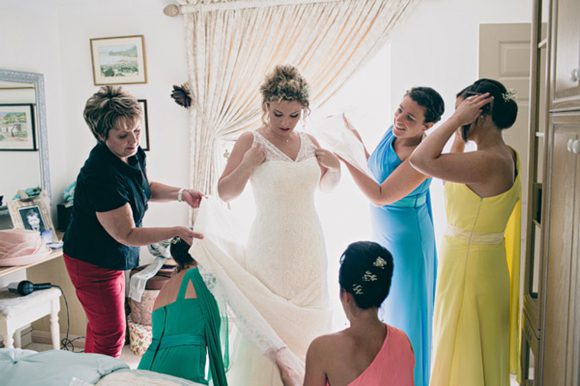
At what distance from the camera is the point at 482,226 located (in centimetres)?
175

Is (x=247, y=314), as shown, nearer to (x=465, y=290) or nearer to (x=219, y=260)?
(x=219, y=260)

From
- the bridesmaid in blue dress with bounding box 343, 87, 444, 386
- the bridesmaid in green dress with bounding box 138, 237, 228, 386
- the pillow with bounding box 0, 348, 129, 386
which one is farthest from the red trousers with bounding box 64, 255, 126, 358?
the bridesmaid in blue dress with bounding box 343, 87, 444, 386

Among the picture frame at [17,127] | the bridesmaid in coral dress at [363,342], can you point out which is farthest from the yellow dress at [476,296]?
the picture frame at [17,127]

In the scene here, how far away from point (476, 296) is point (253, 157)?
101 cm

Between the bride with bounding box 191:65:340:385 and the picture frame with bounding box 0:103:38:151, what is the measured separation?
2.09 m

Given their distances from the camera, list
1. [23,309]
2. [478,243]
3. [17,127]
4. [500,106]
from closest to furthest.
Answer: [500,106], [478,243], [23,309], [17,127]

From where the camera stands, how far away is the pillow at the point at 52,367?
1.54m

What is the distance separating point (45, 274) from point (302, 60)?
252 cm

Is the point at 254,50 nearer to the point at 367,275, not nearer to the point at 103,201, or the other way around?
the point at 103,201

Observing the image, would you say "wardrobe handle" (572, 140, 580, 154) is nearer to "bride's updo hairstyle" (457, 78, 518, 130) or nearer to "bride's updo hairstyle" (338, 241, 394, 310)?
"bride's updo hairstyle" (457, 78, 518, 130)

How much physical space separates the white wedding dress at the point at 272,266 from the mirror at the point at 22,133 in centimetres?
206

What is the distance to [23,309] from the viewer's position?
2.82 meters

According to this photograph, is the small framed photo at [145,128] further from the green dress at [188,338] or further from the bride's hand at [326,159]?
the green dress at [188,338]

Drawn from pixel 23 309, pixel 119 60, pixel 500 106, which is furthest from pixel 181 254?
pixel 119 60
